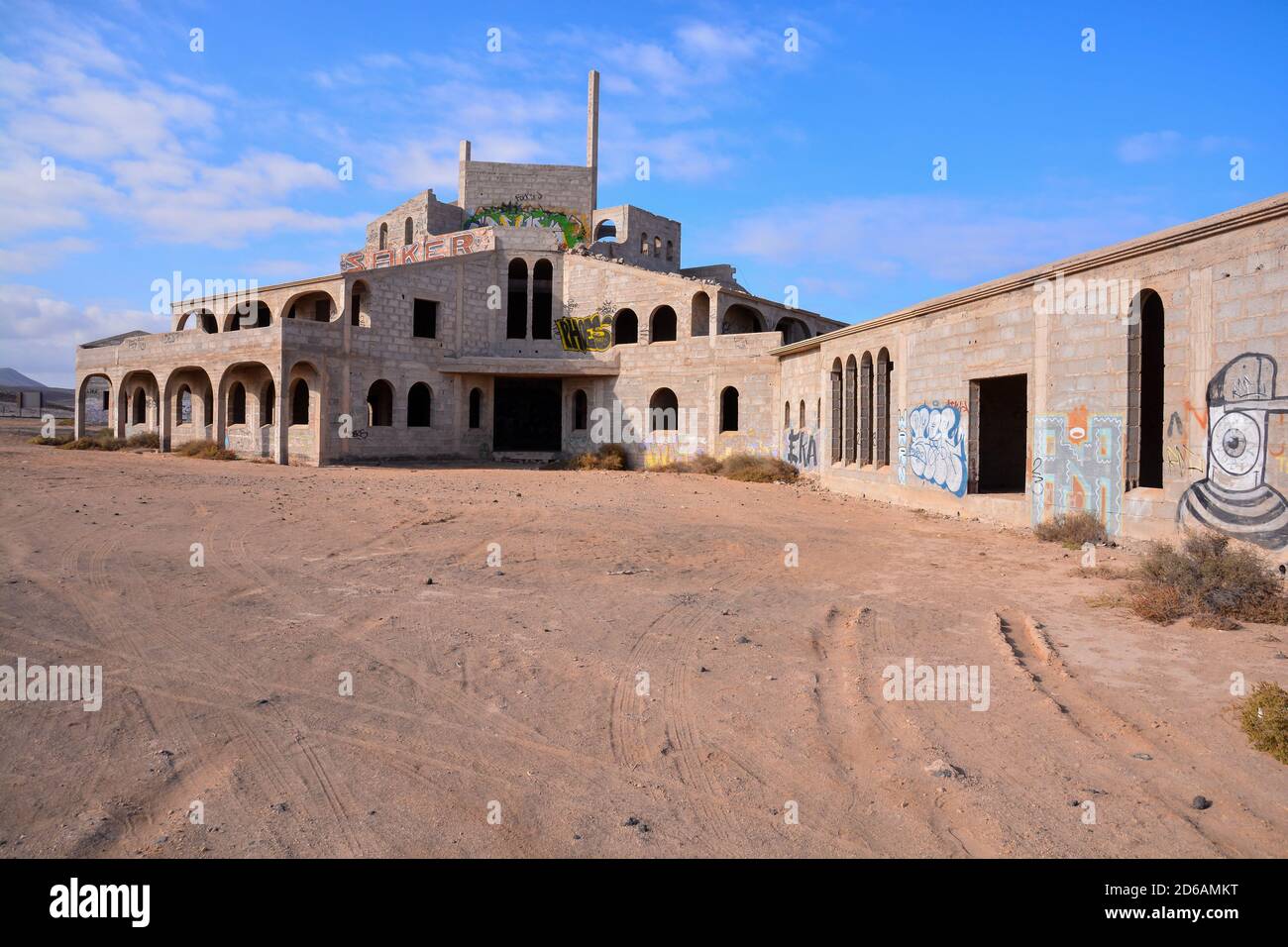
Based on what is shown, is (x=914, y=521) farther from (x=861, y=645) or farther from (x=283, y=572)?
(x=283, y=572)

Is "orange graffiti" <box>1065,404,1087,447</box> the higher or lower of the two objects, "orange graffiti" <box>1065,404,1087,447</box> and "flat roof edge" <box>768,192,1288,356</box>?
the lower

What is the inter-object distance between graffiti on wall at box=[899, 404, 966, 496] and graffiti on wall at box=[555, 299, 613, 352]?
16637 mm

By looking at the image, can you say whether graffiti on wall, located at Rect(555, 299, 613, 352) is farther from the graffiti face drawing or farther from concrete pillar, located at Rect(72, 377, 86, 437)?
concrete pillar, located at Rect(72, 377, 86, 437)

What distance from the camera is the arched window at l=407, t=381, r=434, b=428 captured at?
30609mm

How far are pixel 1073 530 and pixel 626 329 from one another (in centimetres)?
2358

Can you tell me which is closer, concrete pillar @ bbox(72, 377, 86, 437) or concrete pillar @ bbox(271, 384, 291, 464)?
concrete pillar @ bbox(271, 384, 291, 464)

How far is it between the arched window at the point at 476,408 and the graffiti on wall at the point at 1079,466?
74.8 feet

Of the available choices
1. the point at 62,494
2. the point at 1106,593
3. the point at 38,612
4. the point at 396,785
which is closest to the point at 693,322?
the point at 62,494

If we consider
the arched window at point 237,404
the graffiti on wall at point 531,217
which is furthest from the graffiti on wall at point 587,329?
the arched window at point 237,404

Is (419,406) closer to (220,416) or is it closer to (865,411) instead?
(220,416)

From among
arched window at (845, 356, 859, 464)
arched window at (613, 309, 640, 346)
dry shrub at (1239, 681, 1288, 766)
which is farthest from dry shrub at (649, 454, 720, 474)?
dry shrub at (1239, 681, 1288, 766)

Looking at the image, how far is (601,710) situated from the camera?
5.26 m

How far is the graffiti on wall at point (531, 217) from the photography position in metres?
39.5
